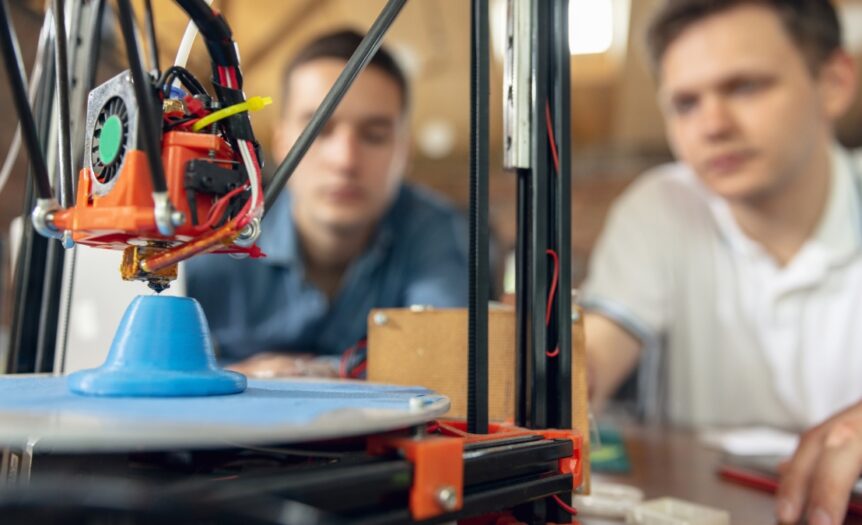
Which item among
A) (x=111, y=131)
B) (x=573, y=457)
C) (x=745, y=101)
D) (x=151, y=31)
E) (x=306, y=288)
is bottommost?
(x=573, y=457)

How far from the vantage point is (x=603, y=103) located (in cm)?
360

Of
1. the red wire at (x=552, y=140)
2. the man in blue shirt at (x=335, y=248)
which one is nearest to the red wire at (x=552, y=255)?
the red wire at (x=552, y=140)

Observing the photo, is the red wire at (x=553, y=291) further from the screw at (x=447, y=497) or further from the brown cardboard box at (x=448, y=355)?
the screw at (x=447, y=497)

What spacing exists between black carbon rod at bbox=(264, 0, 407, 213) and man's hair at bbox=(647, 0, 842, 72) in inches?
36.7

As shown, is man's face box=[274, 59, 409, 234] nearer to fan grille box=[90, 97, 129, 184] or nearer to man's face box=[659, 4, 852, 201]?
man's face box=[659, 4, 852, 201]

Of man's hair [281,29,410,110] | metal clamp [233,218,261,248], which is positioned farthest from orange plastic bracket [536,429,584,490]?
man's hair [281,29,410,110]

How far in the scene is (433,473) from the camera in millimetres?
329

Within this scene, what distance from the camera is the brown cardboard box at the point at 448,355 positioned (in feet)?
1.77

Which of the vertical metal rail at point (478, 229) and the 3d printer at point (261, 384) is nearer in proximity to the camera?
the 3d printer at point (261, 384)

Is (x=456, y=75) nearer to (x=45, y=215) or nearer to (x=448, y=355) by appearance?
(x=448, y=355)

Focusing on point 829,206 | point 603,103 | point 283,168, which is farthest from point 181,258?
point 603,103

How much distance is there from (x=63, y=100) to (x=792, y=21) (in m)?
1.21

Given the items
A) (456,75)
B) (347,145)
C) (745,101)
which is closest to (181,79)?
(347,145)

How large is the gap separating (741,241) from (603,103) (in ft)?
8.10
